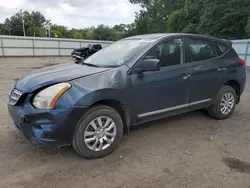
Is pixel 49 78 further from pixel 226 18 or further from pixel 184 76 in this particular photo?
pixel 226 18

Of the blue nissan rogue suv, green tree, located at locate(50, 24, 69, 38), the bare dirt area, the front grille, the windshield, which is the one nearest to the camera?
the bare dirt area

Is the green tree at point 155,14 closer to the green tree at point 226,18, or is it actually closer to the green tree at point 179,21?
the green tree at point 179,21

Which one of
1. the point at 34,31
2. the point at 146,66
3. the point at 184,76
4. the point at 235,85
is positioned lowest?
the point at 235,85

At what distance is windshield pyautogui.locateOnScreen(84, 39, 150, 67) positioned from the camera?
3319 mm

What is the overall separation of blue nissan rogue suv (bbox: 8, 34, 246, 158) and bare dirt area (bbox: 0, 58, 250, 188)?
1.08 ft

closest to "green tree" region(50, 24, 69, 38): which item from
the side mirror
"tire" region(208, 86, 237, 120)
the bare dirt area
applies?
"tire" region(208, 86, 237, 120)

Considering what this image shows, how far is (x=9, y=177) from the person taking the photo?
254cm

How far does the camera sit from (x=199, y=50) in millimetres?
3996

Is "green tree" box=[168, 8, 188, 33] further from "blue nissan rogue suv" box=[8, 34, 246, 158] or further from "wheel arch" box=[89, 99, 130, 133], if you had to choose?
"wheel arch" box=[89, 99, 130, 133]


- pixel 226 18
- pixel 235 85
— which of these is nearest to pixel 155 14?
pixel 226 18

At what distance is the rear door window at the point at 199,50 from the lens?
3836 mm

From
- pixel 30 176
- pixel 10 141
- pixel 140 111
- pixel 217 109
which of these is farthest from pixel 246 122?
pixel 10 141

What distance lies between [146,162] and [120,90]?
1018 mm

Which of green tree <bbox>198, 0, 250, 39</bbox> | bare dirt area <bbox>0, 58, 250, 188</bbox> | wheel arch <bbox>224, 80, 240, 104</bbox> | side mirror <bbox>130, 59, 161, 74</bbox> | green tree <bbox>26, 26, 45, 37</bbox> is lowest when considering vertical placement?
bare dirt area <bbox>0, 58, 250, 188</bbox>
